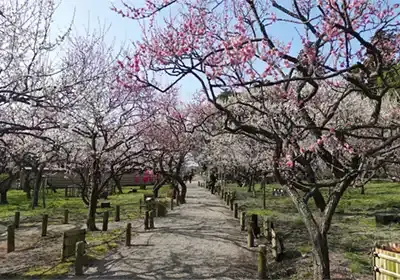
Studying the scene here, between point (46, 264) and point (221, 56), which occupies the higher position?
point (221, 56)

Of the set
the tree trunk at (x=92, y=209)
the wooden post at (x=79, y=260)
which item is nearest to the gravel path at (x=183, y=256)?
the wooden post at (x=79, y=260)

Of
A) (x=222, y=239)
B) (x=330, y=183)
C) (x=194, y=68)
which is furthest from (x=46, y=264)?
(x=330, y=183)

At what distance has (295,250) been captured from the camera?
35.0ft

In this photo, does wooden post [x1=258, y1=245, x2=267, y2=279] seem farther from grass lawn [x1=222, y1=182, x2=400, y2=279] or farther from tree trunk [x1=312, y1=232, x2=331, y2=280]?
tree trunk [x1=312, y1=232, x2=331, y2=280]

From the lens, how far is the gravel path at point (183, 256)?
854cm

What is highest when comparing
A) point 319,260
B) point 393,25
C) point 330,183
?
point 393,25

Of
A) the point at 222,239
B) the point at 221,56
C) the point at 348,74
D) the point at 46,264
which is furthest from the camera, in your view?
the point at 222,239

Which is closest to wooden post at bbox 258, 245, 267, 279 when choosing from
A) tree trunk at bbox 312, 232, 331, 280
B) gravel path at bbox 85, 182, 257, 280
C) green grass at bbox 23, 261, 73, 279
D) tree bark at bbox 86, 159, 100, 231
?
gravel path at bbox 85, 182, 257, 280

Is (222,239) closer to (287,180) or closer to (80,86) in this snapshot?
(287,180)

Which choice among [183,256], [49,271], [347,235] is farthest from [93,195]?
[347,235]

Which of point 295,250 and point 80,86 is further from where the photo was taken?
point 295,250

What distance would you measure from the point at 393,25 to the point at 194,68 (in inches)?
148

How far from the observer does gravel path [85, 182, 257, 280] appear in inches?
336

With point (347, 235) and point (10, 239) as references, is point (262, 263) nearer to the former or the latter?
point (347, 235)
